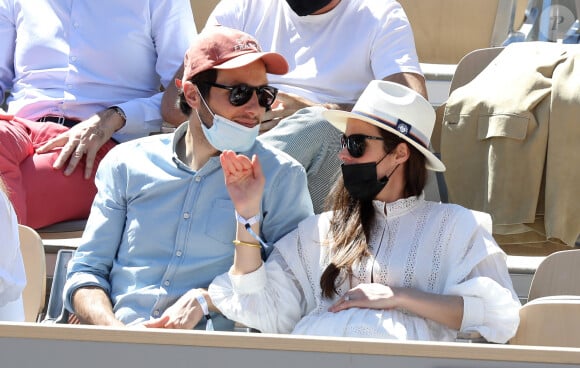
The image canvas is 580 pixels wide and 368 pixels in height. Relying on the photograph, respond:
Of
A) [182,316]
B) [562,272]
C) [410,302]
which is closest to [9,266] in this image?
[182,316]

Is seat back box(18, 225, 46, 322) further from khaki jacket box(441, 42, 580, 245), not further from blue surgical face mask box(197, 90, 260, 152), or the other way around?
khaki jacket box(441, 42, 580, 245)

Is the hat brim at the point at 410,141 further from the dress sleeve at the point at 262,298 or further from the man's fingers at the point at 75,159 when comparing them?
the man's fingers at the point at 75,159

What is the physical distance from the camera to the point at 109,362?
7.38 feet

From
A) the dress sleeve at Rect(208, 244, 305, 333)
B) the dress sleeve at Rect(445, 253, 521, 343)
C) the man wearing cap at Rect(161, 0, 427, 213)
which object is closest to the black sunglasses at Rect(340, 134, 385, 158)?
the dress sleeve at Rect(208, 244, 305, 333)

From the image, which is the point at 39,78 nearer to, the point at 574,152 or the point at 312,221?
the point at 312,221

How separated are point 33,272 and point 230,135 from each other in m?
0.70

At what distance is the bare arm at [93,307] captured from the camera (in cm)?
314

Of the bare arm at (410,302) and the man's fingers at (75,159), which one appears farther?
the man's fingers at (75,159)

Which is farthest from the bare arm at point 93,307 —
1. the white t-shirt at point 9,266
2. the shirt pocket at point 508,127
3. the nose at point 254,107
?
the shirt pocket at point 508,127

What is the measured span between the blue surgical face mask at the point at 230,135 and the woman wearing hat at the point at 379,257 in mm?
273

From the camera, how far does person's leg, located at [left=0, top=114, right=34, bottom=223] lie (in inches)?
153

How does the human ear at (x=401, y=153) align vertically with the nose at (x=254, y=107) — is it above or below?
below

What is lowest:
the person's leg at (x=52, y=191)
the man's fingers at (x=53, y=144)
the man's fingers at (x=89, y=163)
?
the person's leg at (x=52, y=191)

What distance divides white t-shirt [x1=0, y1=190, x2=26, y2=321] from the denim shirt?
14.0 inches
